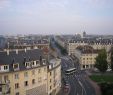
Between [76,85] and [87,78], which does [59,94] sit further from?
[87,78]

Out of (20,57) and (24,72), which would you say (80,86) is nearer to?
(20,57)

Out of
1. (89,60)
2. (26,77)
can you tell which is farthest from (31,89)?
(89,60)

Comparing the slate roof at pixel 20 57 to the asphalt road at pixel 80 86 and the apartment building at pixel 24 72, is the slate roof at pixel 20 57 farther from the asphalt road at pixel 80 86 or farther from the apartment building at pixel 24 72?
the asphalt road at pixel 80 86

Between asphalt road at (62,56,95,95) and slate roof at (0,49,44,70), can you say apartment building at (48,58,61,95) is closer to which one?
slate roof at (0,49,44,70)

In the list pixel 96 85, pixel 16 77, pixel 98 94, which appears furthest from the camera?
pixel 96 85

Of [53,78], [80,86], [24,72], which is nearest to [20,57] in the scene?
[24,72]

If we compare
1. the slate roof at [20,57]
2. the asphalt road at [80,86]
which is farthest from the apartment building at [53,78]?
the asphalt road at [80,86]

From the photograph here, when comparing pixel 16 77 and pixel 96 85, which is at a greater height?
pixel 16 77

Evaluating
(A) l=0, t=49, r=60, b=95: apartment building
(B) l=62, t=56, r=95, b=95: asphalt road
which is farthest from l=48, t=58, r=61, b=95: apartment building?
(B) l=62, t=56, r=95, b=95: asphalt road
